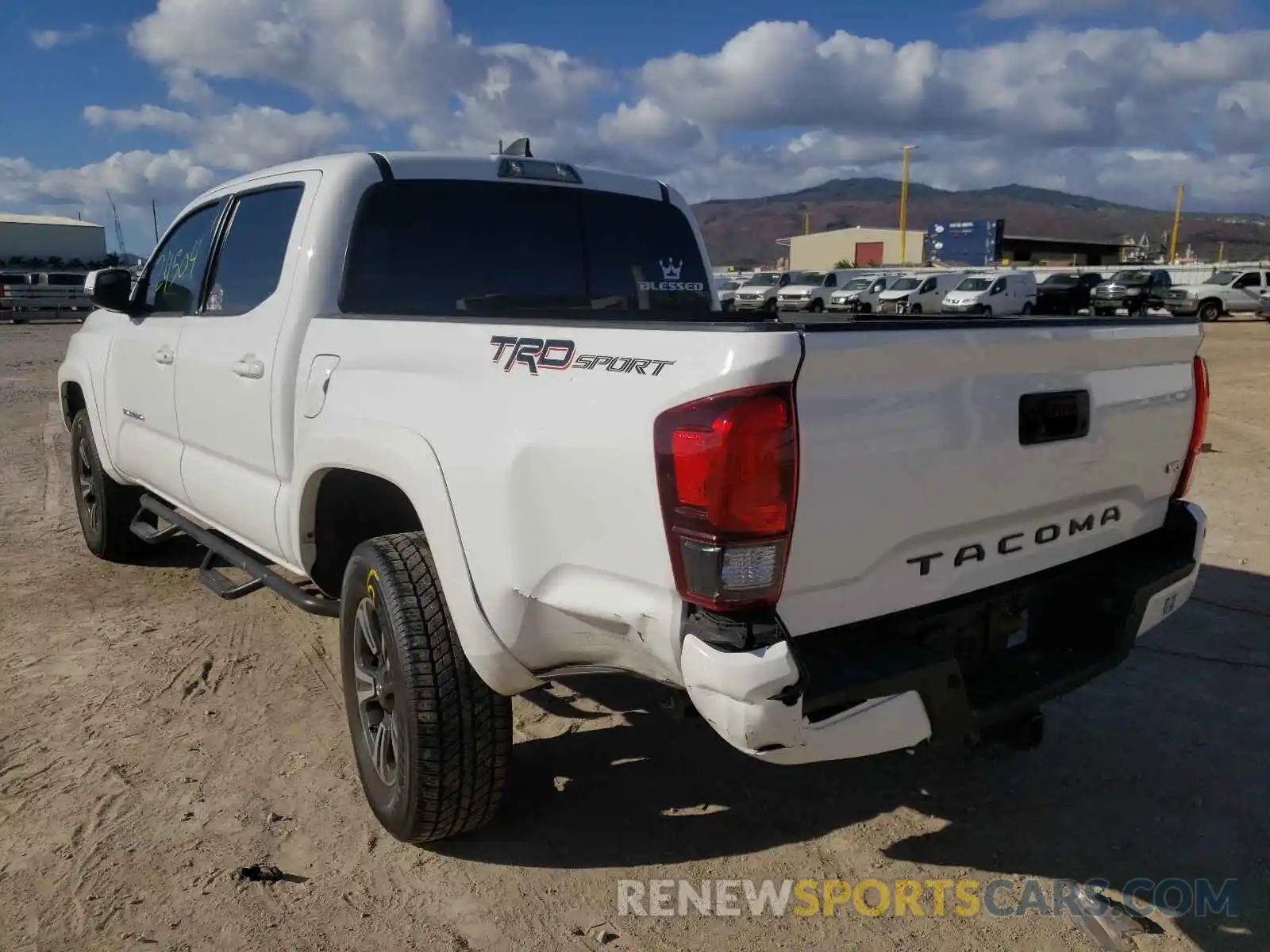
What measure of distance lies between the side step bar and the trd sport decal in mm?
1359

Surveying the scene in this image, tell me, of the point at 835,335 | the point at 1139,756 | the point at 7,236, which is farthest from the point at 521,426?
the point at 7,236

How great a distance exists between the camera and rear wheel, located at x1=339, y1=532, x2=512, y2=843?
2619 millimetres

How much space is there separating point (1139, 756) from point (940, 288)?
33799 mm

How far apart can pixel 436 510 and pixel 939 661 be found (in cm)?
127

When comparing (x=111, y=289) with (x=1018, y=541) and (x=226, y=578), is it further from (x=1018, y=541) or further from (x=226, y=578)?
(x=1018, y=541)

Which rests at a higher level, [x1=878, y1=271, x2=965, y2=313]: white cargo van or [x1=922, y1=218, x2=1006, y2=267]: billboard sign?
[x1=922, y1=218, x2=1006, y2=267]: billboard sign

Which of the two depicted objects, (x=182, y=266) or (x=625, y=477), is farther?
(x=182, y=266)

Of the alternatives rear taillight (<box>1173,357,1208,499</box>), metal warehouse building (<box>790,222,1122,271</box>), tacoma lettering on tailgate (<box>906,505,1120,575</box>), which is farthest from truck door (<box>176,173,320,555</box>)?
metal warehouse building (<box>790,222,1122,271</box>)

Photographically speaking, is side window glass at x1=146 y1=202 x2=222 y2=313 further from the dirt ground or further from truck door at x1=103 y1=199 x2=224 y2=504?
the dirt ground

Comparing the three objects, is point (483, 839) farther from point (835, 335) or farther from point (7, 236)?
point (7, 236)

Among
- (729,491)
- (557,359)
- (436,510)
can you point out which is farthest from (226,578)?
(729,491)

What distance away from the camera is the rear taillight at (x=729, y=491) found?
1.92m

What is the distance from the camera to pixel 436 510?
251cm

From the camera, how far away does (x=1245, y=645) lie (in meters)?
4.38
